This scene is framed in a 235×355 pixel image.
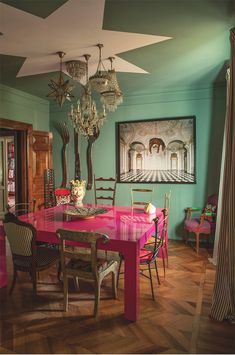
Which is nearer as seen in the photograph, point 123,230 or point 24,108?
point 123,230

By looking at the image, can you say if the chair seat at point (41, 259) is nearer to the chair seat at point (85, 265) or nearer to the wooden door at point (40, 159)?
the chair seat at point (85, 265)

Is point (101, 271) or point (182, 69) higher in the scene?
point (182, 69)

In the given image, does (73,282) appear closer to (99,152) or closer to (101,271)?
(101,271)

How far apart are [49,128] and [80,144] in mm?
801

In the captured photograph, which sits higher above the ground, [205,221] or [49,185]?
[49,185]

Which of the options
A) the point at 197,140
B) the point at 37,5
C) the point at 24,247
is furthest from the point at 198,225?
the point at 37,5

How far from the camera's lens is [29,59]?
125 inches

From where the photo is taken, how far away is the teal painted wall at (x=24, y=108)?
4312mm

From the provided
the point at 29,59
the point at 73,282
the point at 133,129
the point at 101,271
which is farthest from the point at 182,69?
the point at 73,282

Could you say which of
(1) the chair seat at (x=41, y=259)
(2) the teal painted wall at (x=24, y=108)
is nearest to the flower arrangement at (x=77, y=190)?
(1) the chair seat at (x=41, y=259)

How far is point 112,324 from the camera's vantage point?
7.09ft

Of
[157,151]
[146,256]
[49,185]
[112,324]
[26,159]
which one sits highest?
[157,151]

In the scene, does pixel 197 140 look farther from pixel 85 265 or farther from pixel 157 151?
pixel 85 265

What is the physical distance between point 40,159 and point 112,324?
364 cm
